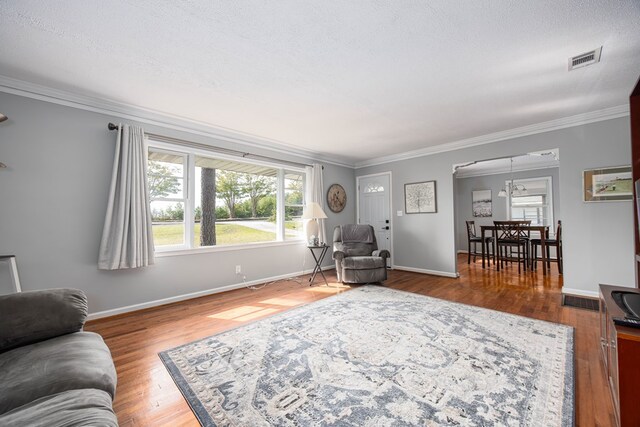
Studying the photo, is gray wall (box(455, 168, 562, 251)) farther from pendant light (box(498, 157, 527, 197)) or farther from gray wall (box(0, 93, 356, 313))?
gray wall (box(0, 93, 356, 313))

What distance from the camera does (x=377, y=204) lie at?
595cm

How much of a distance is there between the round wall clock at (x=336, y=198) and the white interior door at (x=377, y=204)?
495mm

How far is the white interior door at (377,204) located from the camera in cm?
578

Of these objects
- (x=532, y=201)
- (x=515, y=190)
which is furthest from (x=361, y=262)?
(x=532, y=201)

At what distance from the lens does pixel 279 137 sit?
14.3ft

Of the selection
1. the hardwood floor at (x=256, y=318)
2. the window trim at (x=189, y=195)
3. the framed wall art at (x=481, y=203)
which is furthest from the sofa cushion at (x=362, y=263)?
the framed wall art at (x=481, y=203)

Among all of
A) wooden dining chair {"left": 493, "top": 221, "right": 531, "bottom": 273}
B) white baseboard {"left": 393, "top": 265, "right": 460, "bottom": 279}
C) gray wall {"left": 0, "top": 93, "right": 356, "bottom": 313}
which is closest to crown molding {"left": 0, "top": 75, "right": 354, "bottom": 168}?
gray wall {"left": 0, "top": 93, "right": 356, "bottom": 313}

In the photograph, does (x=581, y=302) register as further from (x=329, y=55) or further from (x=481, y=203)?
(x=481, y=203)

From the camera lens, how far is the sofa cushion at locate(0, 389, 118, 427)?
86cm

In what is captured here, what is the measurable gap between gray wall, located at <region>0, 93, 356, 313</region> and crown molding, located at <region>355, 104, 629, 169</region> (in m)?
4.35

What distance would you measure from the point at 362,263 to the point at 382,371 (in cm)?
240

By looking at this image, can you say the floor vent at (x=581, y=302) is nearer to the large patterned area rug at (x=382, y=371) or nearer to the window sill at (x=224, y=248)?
the large patterned area rug at (x=382, y=371)

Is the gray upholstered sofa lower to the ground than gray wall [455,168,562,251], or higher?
lower

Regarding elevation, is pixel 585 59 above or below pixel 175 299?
above
